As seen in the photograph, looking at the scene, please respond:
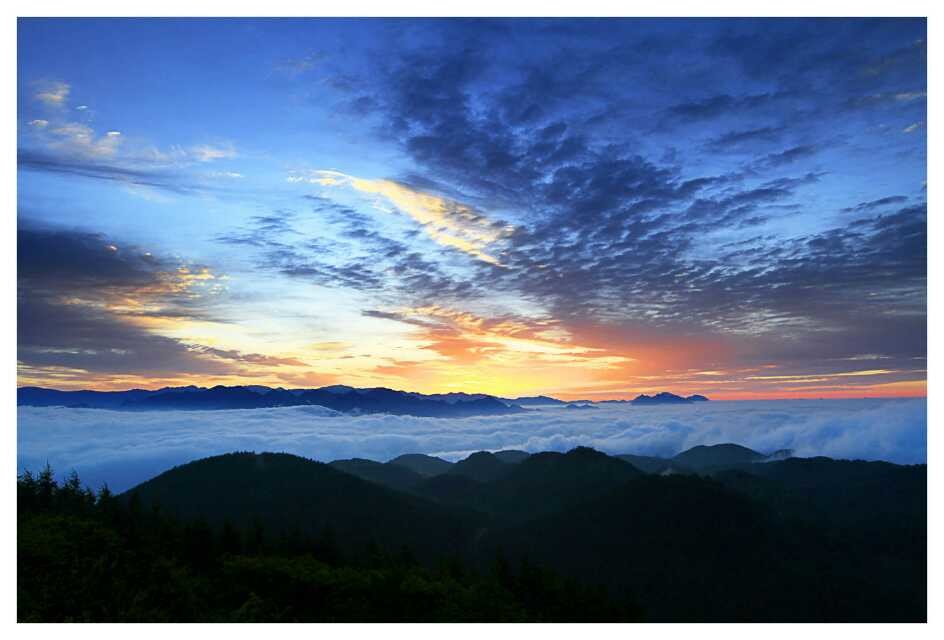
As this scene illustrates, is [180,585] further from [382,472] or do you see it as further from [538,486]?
[382,472]

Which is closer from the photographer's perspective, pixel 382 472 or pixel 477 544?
pixel 477 544

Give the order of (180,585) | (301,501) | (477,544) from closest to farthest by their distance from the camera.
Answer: (180,585), (477,544), (301,501)

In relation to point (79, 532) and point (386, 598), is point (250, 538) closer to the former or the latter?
point (79, 532)

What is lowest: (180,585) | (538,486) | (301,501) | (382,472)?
(538,486)

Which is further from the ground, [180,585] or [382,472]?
[180,585]

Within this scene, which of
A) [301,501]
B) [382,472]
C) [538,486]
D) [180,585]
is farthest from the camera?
[382,472]

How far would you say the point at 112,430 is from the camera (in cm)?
10619

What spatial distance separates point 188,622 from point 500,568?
946 inches

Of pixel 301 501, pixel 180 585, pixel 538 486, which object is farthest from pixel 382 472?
pixel 180 585

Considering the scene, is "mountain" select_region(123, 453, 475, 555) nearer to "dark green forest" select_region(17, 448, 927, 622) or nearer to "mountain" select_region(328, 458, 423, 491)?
"dark green forest" select_region(17, 448, 927, 622)

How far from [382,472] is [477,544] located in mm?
81018

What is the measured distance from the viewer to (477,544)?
327 ft

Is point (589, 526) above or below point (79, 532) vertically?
below
